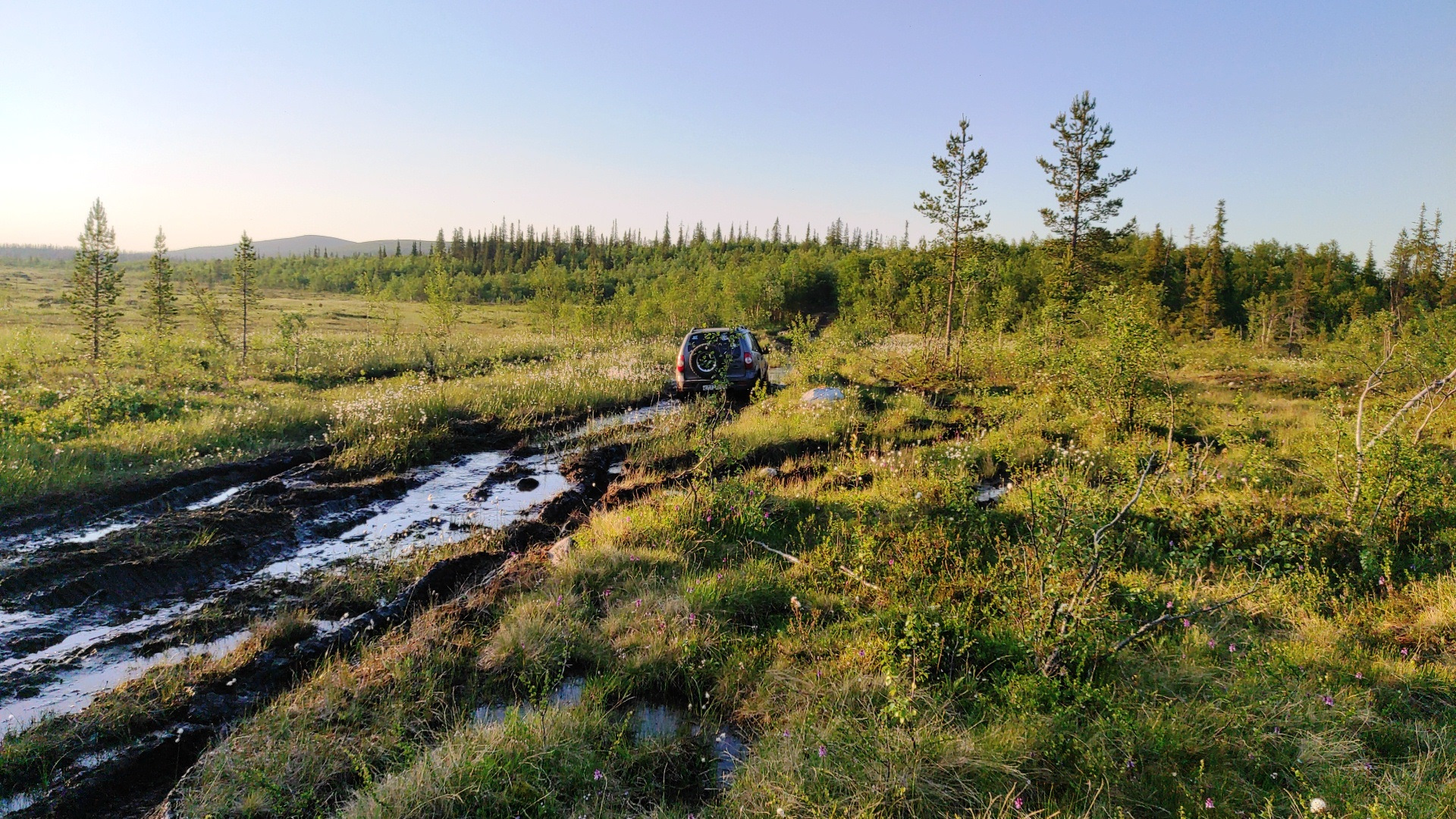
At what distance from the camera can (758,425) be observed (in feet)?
40.1

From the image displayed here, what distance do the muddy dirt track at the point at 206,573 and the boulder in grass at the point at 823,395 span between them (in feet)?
17.7

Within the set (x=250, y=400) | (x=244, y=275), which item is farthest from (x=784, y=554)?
(x=244, y=275)

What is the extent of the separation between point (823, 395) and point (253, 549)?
1071cm

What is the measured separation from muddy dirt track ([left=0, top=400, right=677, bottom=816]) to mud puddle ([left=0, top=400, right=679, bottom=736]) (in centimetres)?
2

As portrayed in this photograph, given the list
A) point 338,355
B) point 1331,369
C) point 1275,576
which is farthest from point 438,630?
point 1331,369

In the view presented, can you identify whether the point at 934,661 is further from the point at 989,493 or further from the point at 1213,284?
the point at 1213,284

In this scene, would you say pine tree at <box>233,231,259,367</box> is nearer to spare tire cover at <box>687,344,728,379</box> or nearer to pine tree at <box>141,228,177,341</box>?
pine tree at <box>141,228,177,341</box>

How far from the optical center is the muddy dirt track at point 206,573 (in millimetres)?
3930

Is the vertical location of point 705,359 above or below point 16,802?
above

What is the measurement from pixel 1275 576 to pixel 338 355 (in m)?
24.8

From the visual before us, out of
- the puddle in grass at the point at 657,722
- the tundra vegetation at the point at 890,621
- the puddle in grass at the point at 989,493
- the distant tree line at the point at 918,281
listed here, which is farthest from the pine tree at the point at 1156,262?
the puddle in grass at the point at 657,722

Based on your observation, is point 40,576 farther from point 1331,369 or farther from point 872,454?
point 1331,369

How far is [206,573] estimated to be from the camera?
21.0ft

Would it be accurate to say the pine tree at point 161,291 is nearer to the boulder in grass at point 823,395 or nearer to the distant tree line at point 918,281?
the distant tree line at point 918,281
